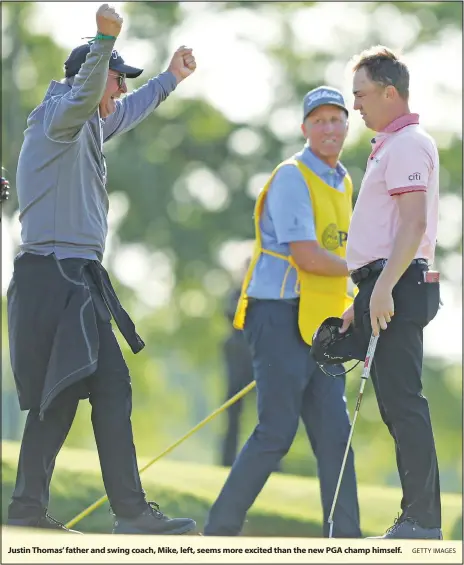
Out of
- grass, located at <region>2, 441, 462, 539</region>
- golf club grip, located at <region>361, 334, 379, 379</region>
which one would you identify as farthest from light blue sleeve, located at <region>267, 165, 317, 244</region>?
grass, located at <region>2, 441, 462, 539</region>

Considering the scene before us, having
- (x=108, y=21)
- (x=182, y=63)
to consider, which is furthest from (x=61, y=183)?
(x=182, y=63)

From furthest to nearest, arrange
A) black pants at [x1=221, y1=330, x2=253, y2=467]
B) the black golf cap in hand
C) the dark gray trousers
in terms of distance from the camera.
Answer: black pants at [x1=221, y1=330, x2=253, y2=467]
the dark gray trousers
the black golf cap in hand

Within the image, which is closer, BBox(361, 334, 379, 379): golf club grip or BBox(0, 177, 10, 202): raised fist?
BBox(361, 334, 379, 379): golf club grip

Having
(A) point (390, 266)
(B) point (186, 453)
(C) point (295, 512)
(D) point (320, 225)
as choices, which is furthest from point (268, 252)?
(B) point (186, 453)

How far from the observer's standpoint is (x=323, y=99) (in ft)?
22.3

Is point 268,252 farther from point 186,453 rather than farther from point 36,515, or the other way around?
point 186,453

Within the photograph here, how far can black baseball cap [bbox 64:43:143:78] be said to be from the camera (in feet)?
17.9

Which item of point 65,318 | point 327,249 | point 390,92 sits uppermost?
point 390,92

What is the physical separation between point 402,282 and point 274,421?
4.68ft

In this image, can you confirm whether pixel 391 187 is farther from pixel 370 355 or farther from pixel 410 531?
pixel 410 531

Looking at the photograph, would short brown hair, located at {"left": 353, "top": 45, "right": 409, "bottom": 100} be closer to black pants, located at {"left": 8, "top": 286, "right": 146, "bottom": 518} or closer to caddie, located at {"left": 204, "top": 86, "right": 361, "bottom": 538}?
caddie, located at {"left": 204, "top": 86, "right": 361, "bottom": 538}

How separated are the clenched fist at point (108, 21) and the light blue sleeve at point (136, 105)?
0.75 meters

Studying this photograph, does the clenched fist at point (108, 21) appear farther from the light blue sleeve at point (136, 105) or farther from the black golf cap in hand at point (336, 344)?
the black golf cap in hand at point (336, 344)

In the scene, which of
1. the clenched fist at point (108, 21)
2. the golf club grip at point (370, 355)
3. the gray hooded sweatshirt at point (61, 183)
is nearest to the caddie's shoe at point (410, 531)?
the golf club grip at point (370, 355)
